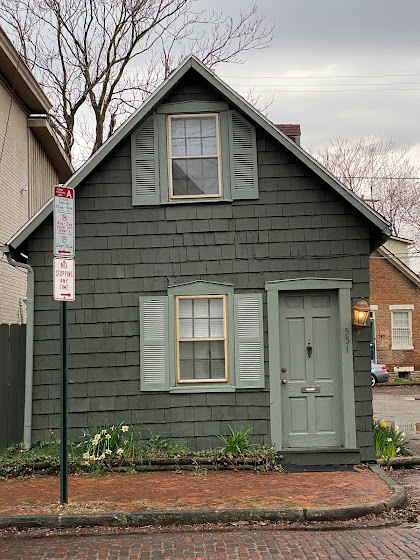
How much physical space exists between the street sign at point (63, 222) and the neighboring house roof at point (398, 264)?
77.4 ft

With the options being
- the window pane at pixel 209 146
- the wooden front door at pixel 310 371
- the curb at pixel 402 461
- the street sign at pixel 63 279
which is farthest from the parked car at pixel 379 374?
the street sign at pixel 63 279

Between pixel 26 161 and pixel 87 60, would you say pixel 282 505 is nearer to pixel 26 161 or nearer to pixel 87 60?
pixel 26 161

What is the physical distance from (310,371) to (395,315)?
21.5 meters

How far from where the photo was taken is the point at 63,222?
789cm

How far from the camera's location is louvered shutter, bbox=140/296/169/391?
10.5 metres

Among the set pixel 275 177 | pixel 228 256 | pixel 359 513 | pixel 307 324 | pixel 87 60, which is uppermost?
pixel 87 60

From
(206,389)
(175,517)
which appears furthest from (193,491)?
(206,389)

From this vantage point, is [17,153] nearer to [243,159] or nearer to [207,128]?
[207,128]

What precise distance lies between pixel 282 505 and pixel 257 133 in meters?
5.50

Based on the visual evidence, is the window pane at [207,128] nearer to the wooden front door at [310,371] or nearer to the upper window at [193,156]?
the upper window at [193,156]

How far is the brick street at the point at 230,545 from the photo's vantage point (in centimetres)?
653

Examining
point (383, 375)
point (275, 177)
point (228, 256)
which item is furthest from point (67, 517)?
point (383, 375)

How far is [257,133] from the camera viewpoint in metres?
10.8

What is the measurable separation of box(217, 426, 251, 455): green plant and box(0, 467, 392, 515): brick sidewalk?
40cm
